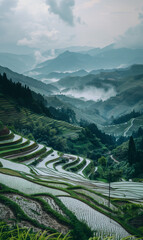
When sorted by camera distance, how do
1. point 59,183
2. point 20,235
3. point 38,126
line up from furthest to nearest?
1. point 38,126
2. point 59,183
3. point 20,235

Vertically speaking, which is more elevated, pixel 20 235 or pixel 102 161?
pixel 20 235

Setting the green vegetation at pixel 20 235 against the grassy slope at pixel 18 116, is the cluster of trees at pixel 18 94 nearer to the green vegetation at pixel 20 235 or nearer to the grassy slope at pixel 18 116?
the grassy slope at pixel 18 116

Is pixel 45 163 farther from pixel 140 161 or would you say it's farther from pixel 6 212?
pixel 6 212

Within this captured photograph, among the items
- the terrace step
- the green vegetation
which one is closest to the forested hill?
the terrace step

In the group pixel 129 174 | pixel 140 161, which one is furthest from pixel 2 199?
pixel 140 161

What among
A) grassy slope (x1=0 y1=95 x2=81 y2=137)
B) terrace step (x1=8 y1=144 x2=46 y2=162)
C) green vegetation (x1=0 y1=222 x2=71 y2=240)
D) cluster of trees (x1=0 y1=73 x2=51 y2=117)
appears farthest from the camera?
cluster of trees (x1=0 y1=73 x2=51 y2=117)

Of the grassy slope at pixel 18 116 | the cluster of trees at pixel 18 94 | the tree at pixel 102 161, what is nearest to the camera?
the tree at pixel 102 161

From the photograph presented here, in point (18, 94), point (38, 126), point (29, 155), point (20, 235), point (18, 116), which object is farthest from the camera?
point (18, 94)

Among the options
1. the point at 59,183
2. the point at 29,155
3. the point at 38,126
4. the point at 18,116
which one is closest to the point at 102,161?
the point at 29,155

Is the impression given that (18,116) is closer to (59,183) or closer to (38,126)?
(38,126)

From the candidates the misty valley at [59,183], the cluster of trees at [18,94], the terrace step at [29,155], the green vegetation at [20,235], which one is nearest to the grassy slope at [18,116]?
the misty valley at [59,183]

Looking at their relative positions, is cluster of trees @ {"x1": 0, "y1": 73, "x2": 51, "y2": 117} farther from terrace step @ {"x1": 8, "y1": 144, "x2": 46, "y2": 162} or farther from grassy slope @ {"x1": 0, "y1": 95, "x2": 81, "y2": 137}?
terrace step @ {"x1": 8, "y1": 144, "x2": 46, "y2": 162}
